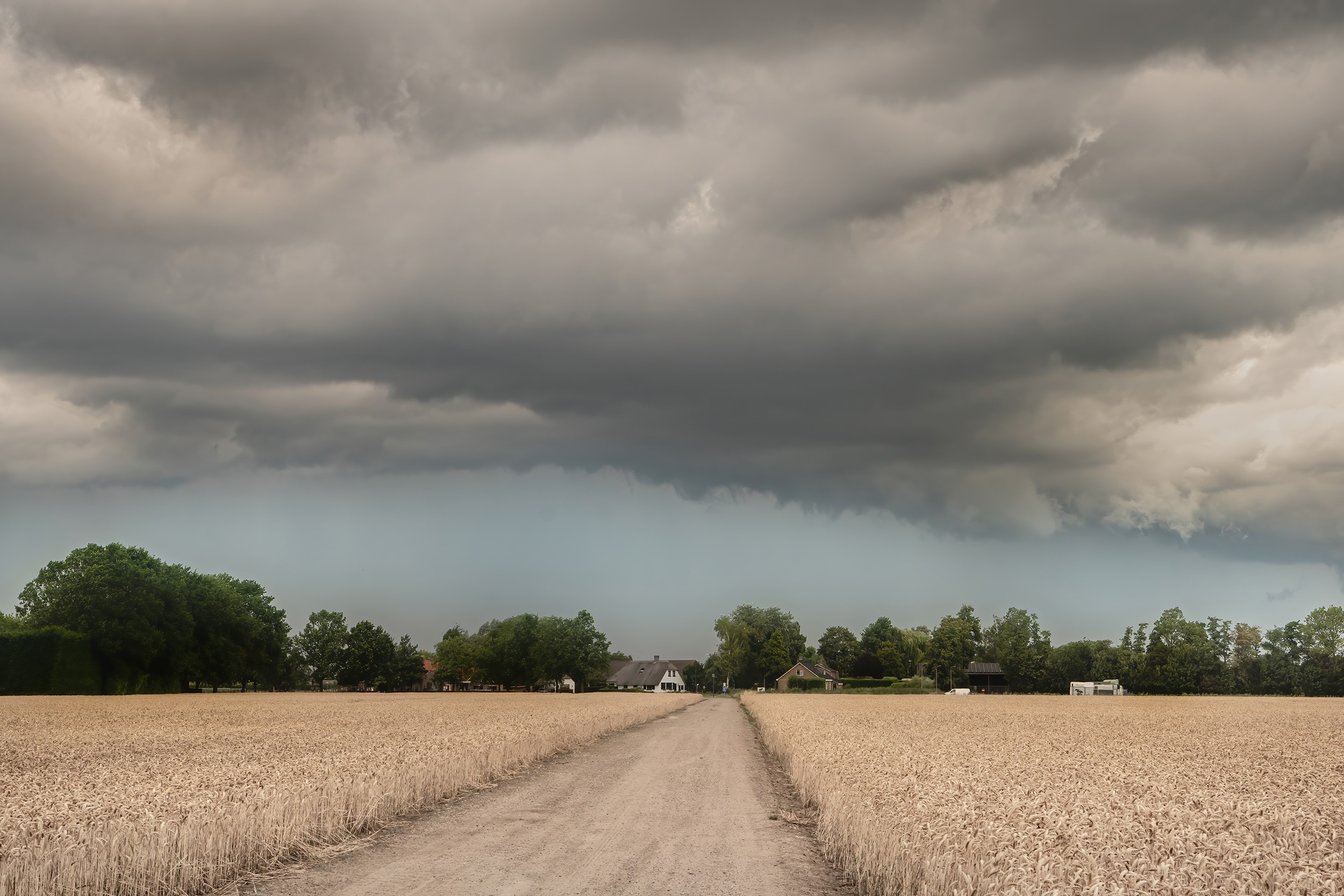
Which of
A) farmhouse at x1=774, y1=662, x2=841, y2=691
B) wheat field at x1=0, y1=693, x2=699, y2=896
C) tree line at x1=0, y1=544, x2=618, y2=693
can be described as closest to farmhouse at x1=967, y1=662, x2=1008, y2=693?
farmhouse at x1=774, y1=662, x2=841, y2=691

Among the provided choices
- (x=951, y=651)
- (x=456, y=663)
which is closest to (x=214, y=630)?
(x=456, y=663)

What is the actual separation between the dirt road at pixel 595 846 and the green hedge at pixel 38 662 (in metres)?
77.1

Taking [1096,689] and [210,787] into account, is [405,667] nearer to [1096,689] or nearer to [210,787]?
[1096,689]

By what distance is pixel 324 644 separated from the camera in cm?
15450

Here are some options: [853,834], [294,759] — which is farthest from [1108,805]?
[294,759]

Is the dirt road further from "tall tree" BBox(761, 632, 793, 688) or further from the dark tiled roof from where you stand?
"tall tree" BBox(761, 632, 793, 688)

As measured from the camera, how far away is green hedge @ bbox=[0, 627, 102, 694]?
77812 millimetres

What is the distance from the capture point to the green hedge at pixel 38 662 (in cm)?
7781

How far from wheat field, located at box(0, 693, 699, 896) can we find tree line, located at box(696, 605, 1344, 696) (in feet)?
442

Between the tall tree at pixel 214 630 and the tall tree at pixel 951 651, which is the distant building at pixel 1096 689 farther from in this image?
the tall tree at pixel 214 630

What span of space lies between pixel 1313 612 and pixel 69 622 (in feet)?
626

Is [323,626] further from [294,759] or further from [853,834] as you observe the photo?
[853,834]

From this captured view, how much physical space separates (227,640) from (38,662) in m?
30.8

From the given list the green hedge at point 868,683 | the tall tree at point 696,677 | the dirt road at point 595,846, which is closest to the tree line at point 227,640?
the tall tree at point 696,677
